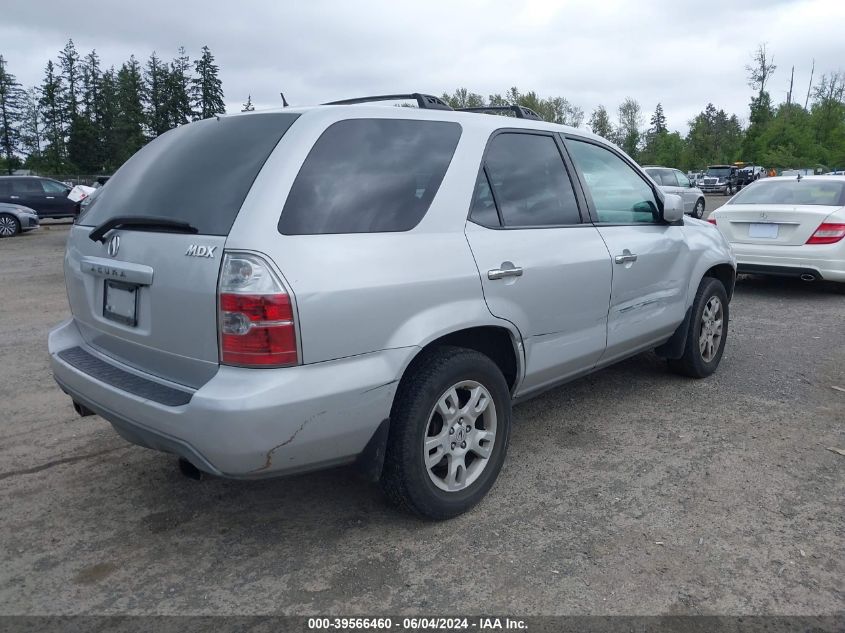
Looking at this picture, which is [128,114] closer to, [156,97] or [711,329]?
[156,97]

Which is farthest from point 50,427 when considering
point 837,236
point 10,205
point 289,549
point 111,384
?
point 10,205

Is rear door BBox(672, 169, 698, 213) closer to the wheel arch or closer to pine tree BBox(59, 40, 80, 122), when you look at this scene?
the wheel arch

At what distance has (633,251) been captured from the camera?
402cm

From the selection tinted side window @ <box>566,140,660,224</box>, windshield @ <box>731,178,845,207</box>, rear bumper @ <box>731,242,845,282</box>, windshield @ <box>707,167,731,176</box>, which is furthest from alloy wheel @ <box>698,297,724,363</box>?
windshield @ <box>707,167,731,176</box>

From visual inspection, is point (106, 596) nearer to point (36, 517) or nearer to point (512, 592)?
point (36, 517)

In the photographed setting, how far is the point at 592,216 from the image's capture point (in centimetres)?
384

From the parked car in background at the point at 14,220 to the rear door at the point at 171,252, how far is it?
18498mm

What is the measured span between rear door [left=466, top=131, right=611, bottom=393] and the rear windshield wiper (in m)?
1.20

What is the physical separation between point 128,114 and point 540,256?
75.2 m

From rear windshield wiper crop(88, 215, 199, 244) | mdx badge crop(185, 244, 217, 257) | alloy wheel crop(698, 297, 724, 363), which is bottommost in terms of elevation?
alloy wheel crop(698, 297, 724, 363)

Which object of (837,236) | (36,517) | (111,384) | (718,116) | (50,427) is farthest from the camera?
(718,116)

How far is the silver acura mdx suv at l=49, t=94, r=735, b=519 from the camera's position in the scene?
94.4 inches

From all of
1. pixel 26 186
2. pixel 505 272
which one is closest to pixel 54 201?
pixel 26 186

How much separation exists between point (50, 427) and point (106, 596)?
1.99 meters
